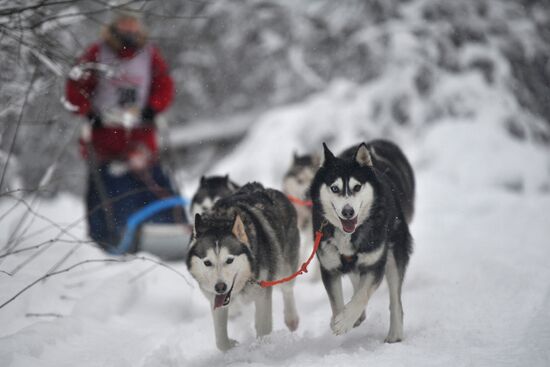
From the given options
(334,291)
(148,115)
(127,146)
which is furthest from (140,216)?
(334,291)

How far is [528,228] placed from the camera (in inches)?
214

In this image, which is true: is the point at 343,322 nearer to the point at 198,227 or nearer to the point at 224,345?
the point at 224,345

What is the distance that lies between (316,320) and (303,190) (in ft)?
5.55

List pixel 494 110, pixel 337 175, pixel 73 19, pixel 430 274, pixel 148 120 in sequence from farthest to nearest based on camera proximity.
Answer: pixel 494 110
pixel 148 120
pixel 430 274
pixel 73 19
pixel 337 175

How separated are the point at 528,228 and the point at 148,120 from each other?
154 inches

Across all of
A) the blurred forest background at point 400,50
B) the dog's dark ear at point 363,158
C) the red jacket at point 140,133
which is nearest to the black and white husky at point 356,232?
the dog's dark ear at point 363,158

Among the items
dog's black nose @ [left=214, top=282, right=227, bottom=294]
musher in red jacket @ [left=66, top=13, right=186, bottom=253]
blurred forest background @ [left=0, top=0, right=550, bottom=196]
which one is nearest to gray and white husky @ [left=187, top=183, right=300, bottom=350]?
dog's black nose @ [left=214, top=282, right=227, bottom=294]

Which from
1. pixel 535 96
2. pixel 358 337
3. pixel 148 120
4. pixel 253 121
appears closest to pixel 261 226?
pixel 358 337

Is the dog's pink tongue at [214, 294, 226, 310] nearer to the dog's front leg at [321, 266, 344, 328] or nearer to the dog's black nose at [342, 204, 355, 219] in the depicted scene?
the dog's front leg at [321, 266, 344, 328]

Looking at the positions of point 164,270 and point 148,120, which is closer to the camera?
point 164,270

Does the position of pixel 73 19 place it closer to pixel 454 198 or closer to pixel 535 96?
pixel 454 198

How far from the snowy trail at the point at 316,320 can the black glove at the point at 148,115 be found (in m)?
1.34

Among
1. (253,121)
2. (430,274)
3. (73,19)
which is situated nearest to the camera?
(73,19)

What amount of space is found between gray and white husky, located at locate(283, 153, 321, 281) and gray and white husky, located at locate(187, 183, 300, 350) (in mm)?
1258
